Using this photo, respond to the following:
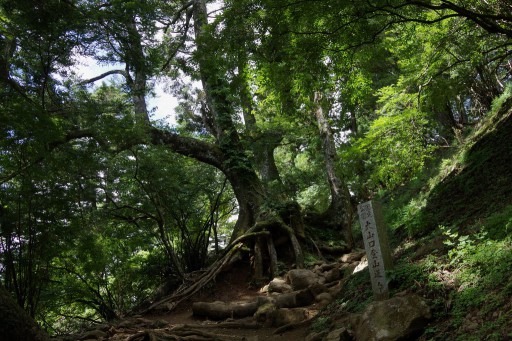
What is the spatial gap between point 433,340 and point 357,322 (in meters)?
0.91

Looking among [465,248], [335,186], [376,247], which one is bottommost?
[465,248]

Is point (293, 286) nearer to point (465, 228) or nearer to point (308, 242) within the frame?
point (308, 242)

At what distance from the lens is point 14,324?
11.3 feet

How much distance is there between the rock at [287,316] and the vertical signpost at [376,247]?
5.09ft

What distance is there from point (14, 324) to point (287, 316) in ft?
11.9

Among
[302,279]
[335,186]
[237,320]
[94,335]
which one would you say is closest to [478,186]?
[302,279]

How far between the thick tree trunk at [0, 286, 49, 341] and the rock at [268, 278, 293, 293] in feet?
15.8

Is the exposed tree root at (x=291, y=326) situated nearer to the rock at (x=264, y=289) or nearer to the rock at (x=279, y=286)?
the rock at (x=279, y=286)

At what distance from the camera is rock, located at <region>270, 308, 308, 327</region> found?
555 centimetres

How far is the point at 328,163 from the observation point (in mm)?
10797

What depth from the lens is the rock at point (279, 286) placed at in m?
7.51

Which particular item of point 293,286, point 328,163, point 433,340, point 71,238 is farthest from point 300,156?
point 433,340

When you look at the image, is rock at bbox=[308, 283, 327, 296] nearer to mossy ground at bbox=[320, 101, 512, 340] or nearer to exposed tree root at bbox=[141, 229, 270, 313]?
mossy ground at bbox=[320, 101, 512, 340]

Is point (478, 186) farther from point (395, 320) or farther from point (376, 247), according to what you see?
point (395, 320)
